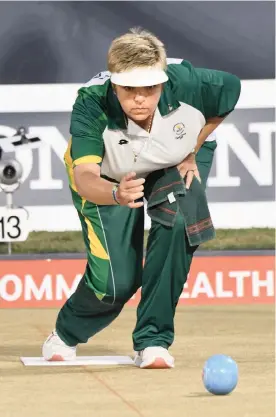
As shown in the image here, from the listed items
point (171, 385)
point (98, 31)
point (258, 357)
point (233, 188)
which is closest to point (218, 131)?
point (233, 188)

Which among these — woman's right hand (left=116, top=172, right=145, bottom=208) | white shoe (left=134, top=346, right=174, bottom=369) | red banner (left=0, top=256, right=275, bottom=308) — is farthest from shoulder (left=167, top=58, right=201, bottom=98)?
red banner (left=0, top=256, right=275, bottom=308)

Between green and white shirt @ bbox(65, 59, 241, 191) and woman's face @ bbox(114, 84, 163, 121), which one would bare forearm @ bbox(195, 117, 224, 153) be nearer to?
green and white shirt @ bbox(65, 59, 241, 191)

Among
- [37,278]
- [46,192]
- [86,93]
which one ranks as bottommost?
[37,278]

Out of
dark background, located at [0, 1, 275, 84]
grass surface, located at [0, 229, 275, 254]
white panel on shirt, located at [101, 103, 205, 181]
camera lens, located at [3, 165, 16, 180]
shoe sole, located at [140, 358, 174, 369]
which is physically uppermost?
dark background, located at [0, 1, 275, 84]

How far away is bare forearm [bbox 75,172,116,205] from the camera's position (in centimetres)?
441

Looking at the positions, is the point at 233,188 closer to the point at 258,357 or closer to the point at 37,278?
the point at 37,278

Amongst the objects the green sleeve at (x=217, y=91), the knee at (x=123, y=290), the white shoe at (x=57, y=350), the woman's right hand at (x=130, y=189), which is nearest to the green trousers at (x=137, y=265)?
the knee at (x=123, y=290)

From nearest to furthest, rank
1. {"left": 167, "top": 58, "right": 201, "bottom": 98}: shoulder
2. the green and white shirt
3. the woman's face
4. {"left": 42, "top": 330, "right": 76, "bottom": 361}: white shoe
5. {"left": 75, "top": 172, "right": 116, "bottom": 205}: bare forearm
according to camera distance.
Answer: {"left": 75, "top": 172, "right": 116, "bottom": 205}: bare forearm → the woman's face → the green and white shirt → {"left": 167, "top": 58, "right": 201, "bottom": 98}: shoulder → {"left": 42, "top": 330, "right": 76, "bottom": 361}: white shoe

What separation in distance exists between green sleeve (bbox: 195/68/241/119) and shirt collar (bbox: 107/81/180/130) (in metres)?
0.14

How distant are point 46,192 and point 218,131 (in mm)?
1145

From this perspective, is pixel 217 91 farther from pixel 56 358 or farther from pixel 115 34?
pixel 115 34

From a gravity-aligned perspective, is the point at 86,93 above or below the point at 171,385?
above

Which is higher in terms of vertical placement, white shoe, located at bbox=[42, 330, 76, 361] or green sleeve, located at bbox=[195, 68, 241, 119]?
green sleeve, located at bbox=[195, 68, 241, 119]

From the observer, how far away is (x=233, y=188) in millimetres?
8289
